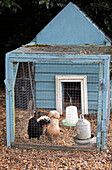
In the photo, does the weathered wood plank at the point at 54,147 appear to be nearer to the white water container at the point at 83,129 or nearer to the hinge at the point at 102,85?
the white water container at the point at 83,129

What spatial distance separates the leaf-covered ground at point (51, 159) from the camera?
12.6 feet

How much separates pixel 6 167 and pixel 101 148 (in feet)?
5.56

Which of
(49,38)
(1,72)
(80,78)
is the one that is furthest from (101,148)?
(1,72)

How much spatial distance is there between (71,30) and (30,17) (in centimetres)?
318

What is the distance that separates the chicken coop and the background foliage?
221 centimetres

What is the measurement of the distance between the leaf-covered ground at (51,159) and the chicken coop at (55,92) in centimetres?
14

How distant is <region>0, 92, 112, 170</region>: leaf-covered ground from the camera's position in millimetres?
3830

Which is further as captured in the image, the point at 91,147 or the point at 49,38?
the point at 49,38

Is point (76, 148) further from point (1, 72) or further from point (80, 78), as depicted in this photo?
point (1, 72)

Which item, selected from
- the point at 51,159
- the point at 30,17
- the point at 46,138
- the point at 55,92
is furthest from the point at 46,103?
the point at 30,17

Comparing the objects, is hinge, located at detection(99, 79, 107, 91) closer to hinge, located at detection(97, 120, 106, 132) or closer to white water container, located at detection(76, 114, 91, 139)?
hinge, located at detection(97, 120, 106, 132)

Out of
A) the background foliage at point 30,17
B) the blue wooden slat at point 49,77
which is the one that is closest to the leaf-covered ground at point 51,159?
the blue wooden slat at point 49,77

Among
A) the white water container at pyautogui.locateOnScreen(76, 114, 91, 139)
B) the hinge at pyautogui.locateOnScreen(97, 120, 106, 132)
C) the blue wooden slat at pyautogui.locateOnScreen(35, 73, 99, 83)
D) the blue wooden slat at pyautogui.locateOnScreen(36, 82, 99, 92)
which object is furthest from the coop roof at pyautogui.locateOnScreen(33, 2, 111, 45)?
the hinge at pyautogui.locateOnScreen(97, 120, 106, 132)

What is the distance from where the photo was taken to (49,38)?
6242 millimetres
